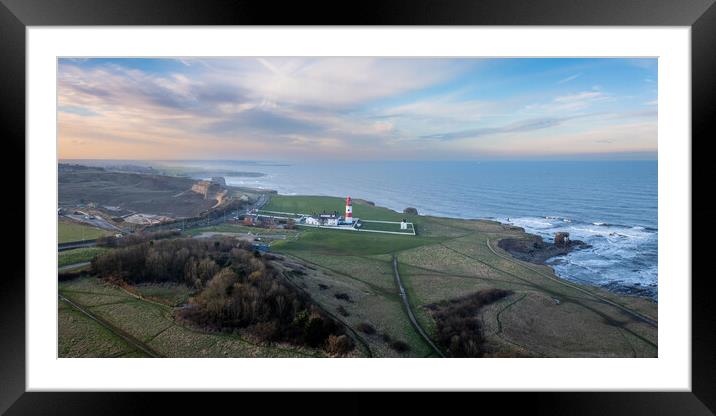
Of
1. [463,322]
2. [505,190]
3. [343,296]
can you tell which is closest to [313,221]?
[343,296]

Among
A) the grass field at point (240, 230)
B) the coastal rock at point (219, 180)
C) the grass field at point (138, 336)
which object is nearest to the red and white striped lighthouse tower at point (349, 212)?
the grass field at point (240, 230)

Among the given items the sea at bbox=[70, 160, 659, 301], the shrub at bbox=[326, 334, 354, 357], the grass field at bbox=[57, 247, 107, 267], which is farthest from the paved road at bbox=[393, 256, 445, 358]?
the grass field at bbox=[57, 247, 107, 267]

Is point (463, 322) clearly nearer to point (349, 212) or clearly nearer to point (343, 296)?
point (343, 296)

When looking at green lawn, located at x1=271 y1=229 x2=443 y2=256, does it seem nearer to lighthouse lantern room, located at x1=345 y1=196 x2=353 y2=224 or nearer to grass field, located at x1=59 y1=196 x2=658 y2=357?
grass field, located at x1=59 y1=196 x2=658 y2=357

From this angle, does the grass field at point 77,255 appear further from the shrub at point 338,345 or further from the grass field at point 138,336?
the shrub at point 338,345

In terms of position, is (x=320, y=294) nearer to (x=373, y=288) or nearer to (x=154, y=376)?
(x=373, y=288)
